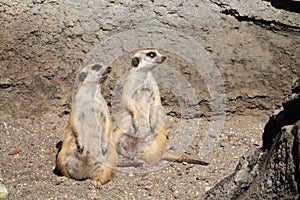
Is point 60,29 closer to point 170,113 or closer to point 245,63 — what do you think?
point 170,113

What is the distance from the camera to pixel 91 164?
14.9 ft

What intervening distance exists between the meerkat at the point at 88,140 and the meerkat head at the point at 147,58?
1.40 ft

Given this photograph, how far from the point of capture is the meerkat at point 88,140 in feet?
14.8

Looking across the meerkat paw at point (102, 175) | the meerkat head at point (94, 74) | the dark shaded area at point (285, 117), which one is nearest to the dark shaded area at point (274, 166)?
the dark shaded area at point (285, 117)

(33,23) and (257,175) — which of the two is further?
(33,23)

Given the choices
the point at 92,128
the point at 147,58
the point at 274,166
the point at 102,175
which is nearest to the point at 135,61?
the point at 147,58

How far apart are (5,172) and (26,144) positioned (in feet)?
1.50

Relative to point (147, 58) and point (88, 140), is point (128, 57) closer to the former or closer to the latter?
point (147, 58)

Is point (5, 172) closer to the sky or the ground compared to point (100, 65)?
closer to the ground

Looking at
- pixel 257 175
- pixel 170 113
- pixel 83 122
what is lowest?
pixel 170 113

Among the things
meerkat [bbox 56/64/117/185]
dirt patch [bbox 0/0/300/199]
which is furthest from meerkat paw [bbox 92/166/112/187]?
dirt patch [bbox 0/0/300/199]

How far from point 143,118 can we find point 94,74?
0.46m

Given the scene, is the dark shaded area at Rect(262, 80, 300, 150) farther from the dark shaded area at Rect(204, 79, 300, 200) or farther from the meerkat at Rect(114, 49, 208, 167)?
the meerkat at Rect(114, 49, 208, 167)

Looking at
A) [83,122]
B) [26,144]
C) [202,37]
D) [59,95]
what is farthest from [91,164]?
[202,37]
